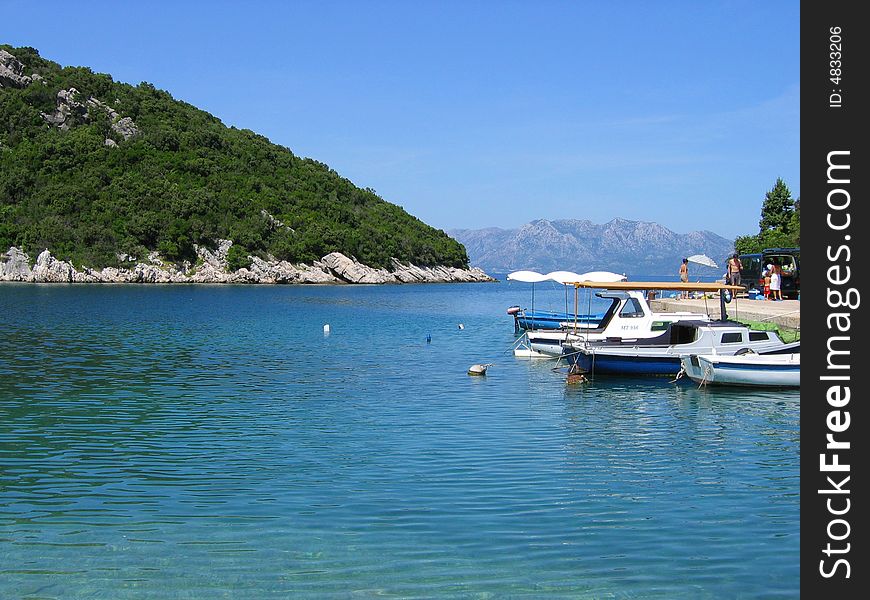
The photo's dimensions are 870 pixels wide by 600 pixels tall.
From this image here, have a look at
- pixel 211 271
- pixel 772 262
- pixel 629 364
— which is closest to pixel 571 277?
pixel 629 364

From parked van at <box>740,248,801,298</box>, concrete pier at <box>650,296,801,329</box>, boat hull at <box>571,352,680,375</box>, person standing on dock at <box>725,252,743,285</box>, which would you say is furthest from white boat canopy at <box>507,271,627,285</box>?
parked van at <box>740,248,801,298</box>

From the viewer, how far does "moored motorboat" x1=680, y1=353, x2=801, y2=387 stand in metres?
26.7

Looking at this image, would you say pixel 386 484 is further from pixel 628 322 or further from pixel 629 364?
pixel 628 322

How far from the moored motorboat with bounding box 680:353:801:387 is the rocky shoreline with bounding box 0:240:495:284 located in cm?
10650

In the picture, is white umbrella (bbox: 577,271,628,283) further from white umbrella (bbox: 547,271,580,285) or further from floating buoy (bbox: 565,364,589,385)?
floating buoy (bbox: 565,364,589,385)

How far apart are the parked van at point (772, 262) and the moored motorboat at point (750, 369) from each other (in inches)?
921

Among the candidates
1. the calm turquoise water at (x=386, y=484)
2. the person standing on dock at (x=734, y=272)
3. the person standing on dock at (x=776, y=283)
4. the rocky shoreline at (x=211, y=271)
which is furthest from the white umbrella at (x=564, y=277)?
the rocky shoreline at (x=211, y=271)

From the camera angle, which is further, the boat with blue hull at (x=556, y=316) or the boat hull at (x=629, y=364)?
the boat with blue hull at (x=556, y=316)

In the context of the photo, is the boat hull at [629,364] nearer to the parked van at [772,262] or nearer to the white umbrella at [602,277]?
the white umbrella at [602,277]

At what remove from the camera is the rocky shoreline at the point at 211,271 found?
386 ft

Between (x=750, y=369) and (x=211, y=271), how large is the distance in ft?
367

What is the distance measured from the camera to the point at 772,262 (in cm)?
5219

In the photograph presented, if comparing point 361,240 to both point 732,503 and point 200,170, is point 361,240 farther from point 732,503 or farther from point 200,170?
point 732,503
